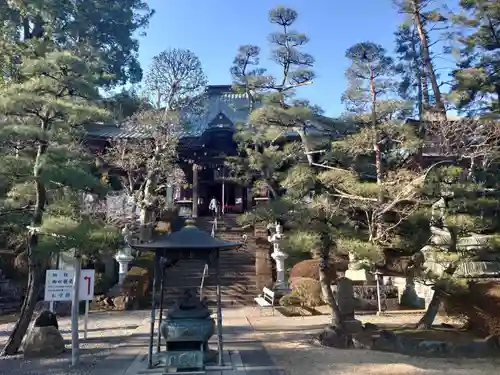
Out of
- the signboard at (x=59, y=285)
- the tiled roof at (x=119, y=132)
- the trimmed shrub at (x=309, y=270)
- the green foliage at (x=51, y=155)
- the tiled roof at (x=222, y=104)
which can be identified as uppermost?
the tiled roof at (x=222, y=104)

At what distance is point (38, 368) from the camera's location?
273 inches

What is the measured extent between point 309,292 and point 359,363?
6331 mm

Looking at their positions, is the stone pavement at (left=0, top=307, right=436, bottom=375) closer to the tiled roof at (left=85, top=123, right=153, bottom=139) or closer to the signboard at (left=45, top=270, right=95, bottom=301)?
the signboard at (left=45, top=270, right=95, bottom=301)

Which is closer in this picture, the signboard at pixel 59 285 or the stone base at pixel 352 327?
the signboard at pixel 59 285

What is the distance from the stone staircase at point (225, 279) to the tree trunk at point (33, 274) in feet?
20.7

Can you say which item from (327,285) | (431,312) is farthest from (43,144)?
(431,312)

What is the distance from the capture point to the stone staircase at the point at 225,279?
49.2 feet

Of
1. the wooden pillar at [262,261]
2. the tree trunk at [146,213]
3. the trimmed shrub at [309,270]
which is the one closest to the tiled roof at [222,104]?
the tree trunk at [146,213]

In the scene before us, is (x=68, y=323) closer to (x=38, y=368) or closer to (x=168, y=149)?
(x=38, y=368)

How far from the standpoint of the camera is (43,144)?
8.20 metres

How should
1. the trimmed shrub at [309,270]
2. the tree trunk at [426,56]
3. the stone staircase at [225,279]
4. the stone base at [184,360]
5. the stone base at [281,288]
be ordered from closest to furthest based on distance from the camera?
the stone base at [184,360] < the tree trunk at [426,56] < the stone base at [281,288] < the trimmed shrub at [309,270] < the stone staircase at [225,279]

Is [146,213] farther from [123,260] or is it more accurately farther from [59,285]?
[59,285]

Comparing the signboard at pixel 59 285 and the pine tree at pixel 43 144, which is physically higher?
the pine tree at pixel 43 144

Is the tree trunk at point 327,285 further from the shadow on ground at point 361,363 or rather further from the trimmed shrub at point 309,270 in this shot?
the trimmed shrub at point 309,270
